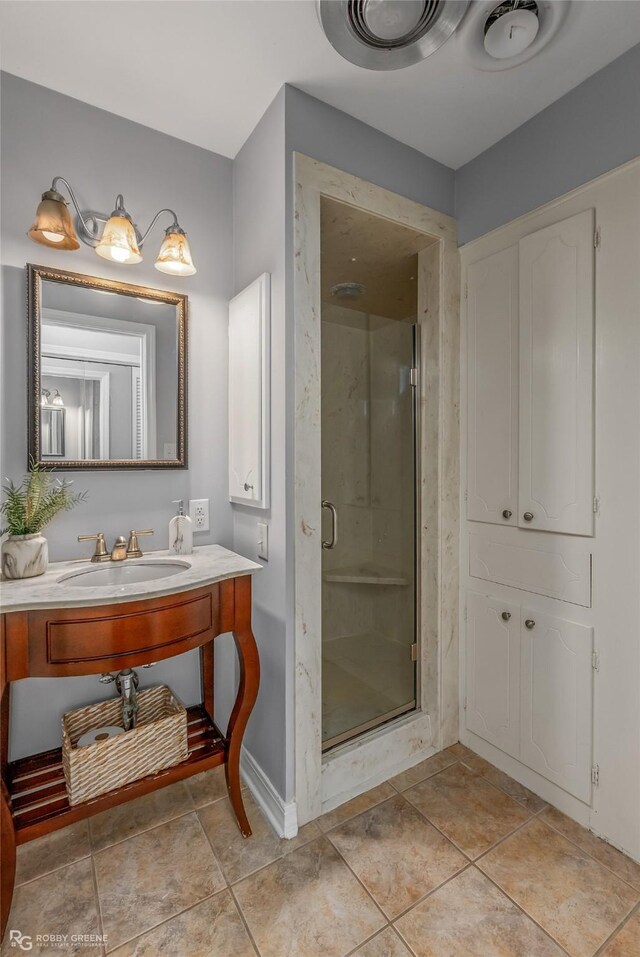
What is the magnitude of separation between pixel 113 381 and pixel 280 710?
133cm

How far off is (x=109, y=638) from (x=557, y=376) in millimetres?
1673

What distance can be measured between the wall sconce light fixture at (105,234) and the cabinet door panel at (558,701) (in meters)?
1.87

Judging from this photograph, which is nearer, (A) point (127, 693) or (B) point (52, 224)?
(B) point (52, 224)

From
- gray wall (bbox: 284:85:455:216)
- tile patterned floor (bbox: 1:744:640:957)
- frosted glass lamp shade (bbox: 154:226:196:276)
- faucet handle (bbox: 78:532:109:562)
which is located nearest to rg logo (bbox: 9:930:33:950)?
tile patterned floor (bbox: 1:744:640:957)

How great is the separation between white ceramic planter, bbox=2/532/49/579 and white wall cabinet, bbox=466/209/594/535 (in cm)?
162

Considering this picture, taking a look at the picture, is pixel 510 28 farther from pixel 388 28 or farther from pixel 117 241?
pixel 117 241

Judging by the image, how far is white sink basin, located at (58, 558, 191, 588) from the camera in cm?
150

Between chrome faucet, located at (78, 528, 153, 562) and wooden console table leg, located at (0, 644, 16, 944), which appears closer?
wooden console table leg, located at (0, 644, 16, 944)

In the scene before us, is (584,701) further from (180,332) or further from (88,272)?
(88,272)

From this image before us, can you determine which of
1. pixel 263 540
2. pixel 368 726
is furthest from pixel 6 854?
pixel 368 726

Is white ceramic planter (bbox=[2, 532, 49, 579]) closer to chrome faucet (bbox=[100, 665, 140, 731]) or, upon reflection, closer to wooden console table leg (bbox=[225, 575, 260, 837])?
chrome faucet (bbox=[100, 665, 140, 731])

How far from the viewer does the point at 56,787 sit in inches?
56.4

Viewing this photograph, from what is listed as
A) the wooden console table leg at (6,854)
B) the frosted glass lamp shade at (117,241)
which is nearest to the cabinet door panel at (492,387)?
the frosted glass lamp shade at (117,241)

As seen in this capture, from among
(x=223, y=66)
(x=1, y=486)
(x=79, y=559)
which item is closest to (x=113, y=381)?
(x=1, y=486)
